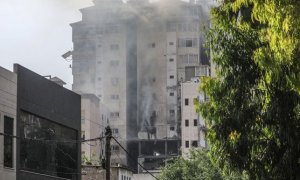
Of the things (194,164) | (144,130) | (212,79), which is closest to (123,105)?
(144,130)

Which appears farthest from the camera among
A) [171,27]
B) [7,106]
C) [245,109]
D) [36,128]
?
[171,27]

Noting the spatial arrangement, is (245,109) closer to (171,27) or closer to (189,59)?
(189,59)

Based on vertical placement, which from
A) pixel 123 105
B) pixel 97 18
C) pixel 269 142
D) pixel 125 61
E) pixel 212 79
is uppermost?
pixel 97 18

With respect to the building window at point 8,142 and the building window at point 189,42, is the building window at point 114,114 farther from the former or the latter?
the building window at point 8,142

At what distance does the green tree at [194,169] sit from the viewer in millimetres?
59838

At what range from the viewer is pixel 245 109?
1988cm

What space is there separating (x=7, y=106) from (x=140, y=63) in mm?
109530

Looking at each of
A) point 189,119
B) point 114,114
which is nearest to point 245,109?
point 189,119

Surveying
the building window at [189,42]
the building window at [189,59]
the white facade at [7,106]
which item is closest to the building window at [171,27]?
the building window at [189,42]

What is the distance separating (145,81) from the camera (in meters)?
142

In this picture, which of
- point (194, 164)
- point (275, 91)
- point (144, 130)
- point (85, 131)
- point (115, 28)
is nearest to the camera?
point (275, 91)

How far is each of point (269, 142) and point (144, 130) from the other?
115 metres

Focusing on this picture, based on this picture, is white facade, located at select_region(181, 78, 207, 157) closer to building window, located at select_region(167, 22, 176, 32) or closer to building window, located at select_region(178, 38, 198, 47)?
building window, located at select_region(178, 38, 198, 47)

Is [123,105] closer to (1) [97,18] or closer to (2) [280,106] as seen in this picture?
(1) [97,18]
